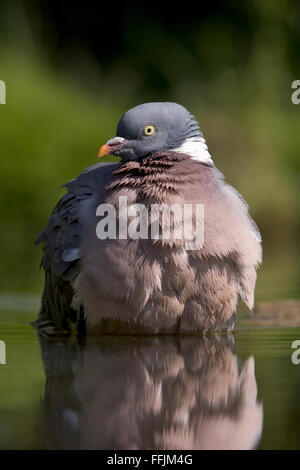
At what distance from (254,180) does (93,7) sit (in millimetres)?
7653

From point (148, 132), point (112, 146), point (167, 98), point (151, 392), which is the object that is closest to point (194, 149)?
point (148, 132)

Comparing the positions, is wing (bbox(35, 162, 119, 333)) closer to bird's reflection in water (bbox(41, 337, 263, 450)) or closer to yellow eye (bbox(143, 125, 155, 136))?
yellow eye (bbox(143, 125, 155, 136))

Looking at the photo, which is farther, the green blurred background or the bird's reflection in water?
the green blurred background

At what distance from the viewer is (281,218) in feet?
41.1

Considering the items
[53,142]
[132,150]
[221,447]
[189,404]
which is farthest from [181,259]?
[53,142]

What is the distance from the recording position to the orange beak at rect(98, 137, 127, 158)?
186 inches

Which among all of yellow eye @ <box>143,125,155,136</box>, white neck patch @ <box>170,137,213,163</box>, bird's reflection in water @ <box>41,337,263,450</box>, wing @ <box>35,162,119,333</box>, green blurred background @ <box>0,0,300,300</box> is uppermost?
green blurred background @ <box>0,0,300,300</box>

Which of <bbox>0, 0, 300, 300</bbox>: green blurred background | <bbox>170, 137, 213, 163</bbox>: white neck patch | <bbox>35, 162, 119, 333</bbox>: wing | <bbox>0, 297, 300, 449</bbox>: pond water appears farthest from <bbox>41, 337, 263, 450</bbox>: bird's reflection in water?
<bbox>0, 0, 300, 300</bbox>: green blurred background

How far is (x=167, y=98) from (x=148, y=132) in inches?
404

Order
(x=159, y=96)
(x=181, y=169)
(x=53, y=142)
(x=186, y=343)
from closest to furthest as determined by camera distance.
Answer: (x=186, y=343) → (x=181, y=169) → (x=53, y=142) → (x=159, y=96)

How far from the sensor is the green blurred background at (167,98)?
39.8 ft

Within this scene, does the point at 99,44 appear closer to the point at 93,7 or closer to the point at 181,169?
the point at 93,7

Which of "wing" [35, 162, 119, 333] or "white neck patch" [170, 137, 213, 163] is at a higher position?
"white neck patch" [170, 137, 213, 163]

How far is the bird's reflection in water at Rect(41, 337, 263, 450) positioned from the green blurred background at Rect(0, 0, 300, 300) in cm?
587
